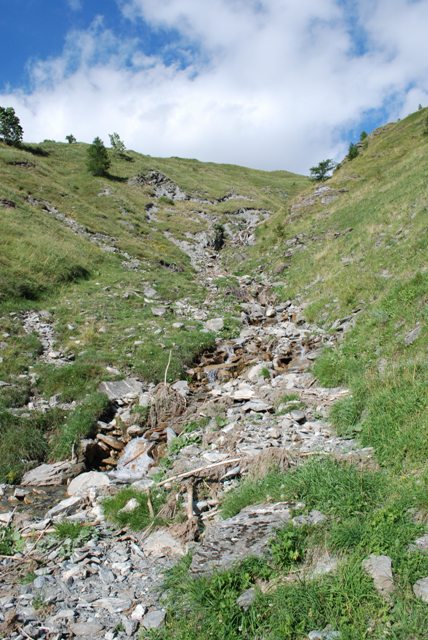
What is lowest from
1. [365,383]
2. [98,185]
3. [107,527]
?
[107,527]

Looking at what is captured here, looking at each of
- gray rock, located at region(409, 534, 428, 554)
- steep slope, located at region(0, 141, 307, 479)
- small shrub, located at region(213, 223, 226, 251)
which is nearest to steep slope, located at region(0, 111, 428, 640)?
gray rock, located at region(409, 534, 428, 554)

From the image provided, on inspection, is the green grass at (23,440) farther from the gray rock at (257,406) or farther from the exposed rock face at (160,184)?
the exposed rock face at (160,184)

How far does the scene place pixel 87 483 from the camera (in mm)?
10273

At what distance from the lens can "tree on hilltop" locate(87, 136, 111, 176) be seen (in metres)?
76.2

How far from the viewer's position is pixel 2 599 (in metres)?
6.39

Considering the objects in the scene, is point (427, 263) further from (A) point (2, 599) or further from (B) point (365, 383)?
(A) point (2, 599)

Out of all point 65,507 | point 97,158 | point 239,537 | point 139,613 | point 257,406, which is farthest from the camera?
point 97,158

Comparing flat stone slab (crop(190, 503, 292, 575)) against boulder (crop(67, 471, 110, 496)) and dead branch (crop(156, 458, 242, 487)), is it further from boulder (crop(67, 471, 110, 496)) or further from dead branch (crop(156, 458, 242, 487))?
boulder (crop(67, 471, 110, 496))

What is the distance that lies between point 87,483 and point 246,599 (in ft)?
19.5

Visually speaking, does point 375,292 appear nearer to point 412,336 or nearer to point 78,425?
point 412,336

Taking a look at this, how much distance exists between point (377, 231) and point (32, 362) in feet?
65.7

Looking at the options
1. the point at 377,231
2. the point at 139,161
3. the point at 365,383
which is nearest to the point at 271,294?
the point at 377,231

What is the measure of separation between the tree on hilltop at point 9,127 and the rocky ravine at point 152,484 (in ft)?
268

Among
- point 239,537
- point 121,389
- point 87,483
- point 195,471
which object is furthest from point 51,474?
point 239,537
